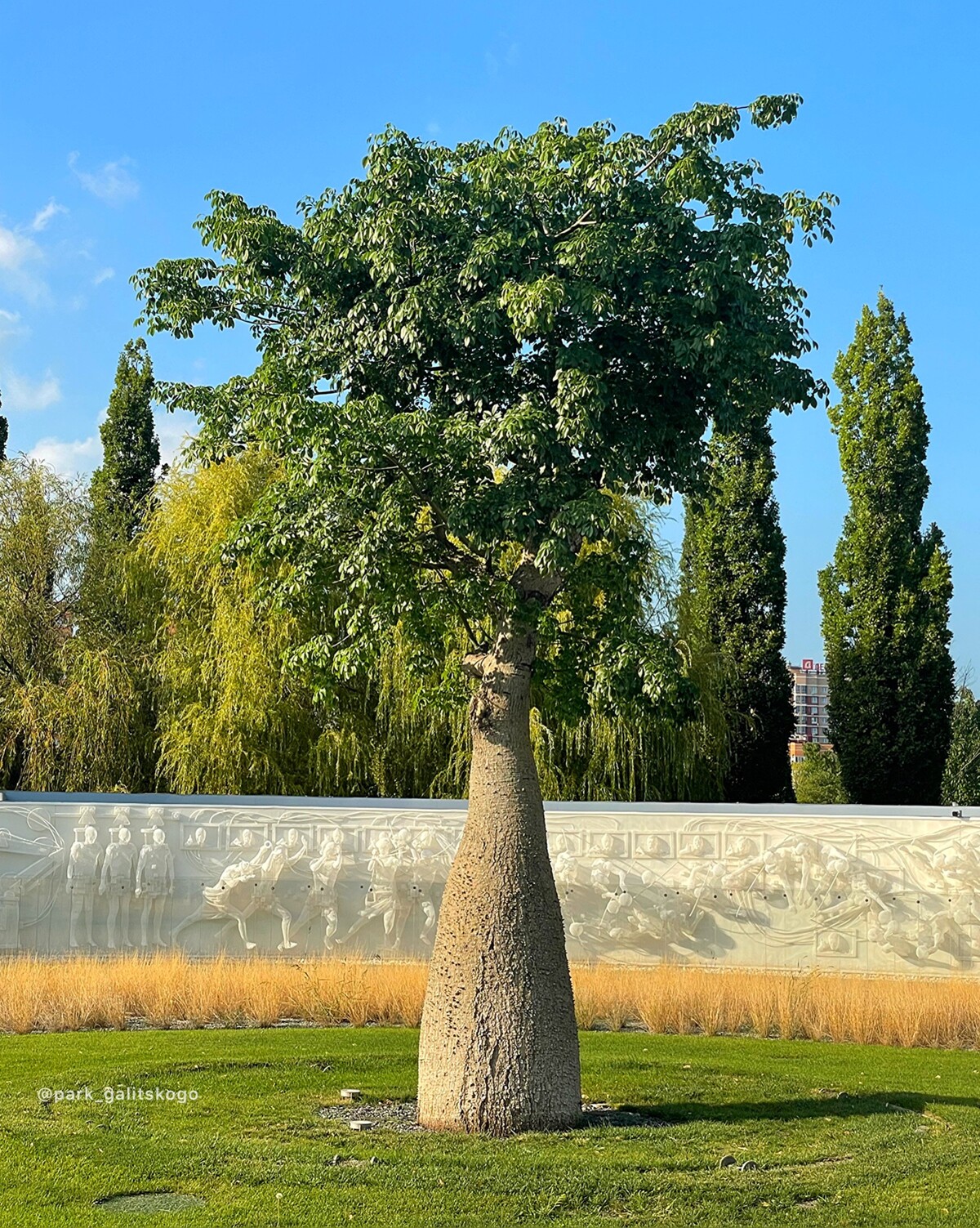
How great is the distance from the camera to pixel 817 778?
3011 centimetres

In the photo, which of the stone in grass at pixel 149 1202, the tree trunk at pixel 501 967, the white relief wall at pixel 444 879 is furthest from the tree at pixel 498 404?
the white relief wall at pixel 444 879

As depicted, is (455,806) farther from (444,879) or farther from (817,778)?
(817,778)

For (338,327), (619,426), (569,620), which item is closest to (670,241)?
(619,426)

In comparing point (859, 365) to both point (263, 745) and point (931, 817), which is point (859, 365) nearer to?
point (931, 817)

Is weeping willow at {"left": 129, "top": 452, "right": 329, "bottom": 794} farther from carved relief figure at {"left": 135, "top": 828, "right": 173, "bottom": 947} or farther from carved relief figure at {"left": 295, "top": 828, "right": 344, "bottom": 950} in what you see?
carved relief figure at {"left": 295, "top": 828, "right": 344, "bottom": 950}

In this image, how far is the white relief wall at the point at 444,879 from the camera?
1521 centimetres

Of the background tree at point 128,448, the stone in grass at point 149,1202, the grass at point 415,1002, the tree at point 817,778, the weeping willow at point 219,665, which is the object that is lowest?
the grass at point 415,1002

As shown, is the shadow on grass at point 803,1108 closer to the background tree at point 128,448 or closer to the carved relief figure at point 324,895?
the carved relief figure at point 324,895

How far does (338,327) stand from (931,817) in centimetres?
1048

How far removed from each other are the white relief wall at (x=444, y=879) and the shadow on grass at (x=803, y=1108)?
23.0 feet

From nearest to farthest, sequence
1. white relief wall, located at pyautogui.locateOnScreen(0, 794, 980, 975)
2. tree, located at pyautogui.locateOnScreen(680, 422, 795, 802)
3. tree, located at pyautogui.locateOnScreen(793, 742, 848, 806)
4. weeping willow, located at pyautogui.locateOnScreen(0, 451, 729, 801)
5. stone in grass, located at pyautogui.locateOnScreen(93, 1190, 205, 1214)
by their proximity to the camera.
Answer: stone in grass, located at pyautogui.locateOnScreen(93, 1190, 205, 1214) → white relief wall, located at pyautogui.locateOnScreen(0, 794, 980, 975) → weeping willow, located at pyautogui.locateOnScreen(0, 451, 729, 801) → tree, located at pyautogui.locateOnScreen(680, 422, 795, 802) → tree, located at pyautogui.locateOnScreen(793, 742, 848, 806)

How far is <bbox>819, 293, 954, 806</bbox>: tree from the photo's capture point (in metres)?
22.1

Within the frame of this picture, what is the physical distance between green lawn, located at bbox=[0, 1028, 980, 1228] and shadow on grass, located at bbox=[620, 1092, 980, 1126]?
0.9 inches

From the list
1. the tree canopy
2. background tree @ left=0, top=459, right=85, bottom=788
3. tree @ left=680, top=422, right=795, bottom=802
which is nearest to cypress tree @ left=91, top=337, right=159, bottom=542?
background tree @ left=0, top=459, right=85, bottom=788
